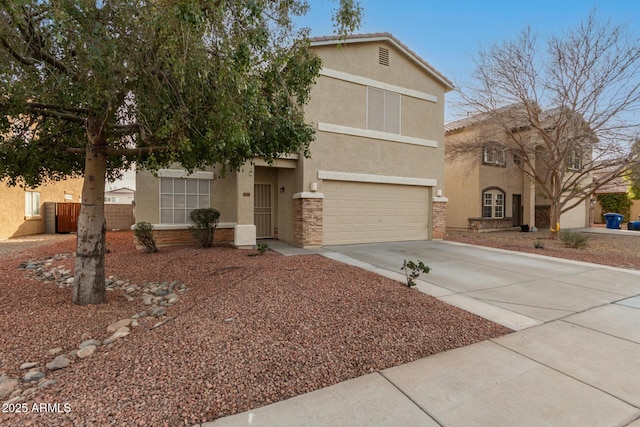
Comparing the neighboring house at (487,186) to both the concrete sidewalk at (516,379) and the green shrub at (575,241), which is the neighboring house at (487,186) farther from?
the concrete sidewalk at (516,379)

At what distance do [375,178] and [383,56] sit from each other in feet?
15.5

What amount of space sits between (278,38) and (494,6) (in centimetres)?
963

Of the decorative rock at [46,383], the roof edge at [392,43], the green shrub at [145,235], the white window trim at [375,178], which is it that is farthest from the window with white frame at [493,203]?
the decorative rock at [46,383]

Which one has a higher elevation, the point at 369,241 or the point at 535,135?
the point at 535,135

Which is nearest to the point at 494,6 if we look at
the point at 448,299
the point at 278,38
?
the point at 278,38

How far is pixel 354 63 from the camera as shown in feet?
37.6

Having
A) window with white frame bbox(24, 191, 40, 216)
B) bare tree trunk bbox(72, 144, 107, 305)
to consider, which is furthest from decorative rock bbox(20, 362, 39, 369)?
window with white frame bbox(24, 191, 40, 216)

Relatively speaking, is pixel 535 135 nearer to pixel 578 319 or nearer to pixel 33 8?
pixel 578 319

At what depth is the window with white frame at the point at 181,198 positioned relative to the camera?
10.4 m

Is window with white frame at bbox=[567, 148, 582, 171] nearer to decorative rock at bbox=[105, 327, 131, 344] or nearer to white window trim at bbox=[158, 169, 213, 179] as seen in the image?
white window trim at bbox=[158, 169, 213, 179]

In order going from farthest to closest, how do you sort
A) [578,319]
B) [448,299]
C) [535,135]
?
[535,135], [448,299], [578,319]

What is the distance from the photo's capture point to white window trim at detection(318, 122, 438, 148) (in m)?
10.9

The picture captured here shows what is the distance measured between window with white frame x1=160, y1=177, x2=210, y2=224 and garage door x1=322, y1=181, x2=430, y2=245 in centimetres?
423

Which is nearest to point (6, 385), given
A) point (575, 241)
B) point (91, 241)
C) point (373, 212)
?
point (91, 241)
